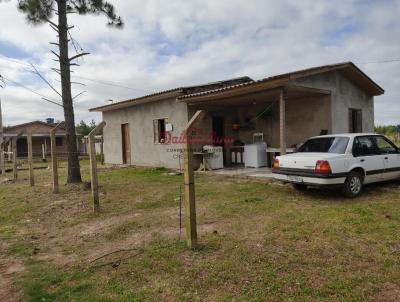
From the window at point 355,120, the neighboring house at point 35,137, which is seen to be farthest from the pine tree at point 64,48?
the neighboring house at point 35,137

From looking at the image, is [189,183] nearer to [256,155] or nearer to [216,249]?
[216,249]

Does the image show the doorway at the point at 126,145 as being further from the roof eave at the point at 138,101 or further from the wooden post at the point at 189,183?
the wooden post at the point at 189,183

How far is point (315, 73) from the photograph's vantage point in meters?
9.55

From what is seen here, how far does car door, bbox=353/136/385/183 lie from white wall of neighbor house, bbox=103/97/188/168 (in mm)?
6841

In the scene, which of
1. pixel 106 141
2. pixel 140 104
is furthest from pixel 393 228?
pixel 106 141

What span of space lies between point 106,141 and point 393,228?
624 inches

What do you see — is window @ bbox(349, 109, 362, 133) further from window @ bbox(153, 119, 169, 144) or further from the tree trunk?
the tree trunk

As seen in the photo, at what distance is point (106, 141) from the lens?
18.1m

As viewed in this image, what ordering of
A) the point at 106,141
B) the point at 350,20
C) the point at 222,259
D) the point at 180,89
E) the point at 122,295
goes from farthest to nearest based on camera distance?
the point at 106,141
the point at 180,89
the point at 350,20
the point at 222,259
the point at 122,295

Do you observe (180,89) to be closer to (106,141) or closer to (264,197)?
(264,197)

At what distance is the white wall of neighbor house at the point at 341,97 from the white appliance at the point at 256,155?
268 cm

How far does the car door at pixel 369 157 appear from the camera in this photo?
22.2 ft

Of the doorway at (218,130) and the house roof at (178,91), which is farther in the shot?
the doorway at (218,130)

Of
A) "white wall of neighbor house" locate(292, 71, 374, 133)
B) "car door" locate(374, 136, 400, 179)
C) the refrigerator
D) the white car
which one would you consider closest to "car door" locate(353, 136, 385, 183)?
the white car
